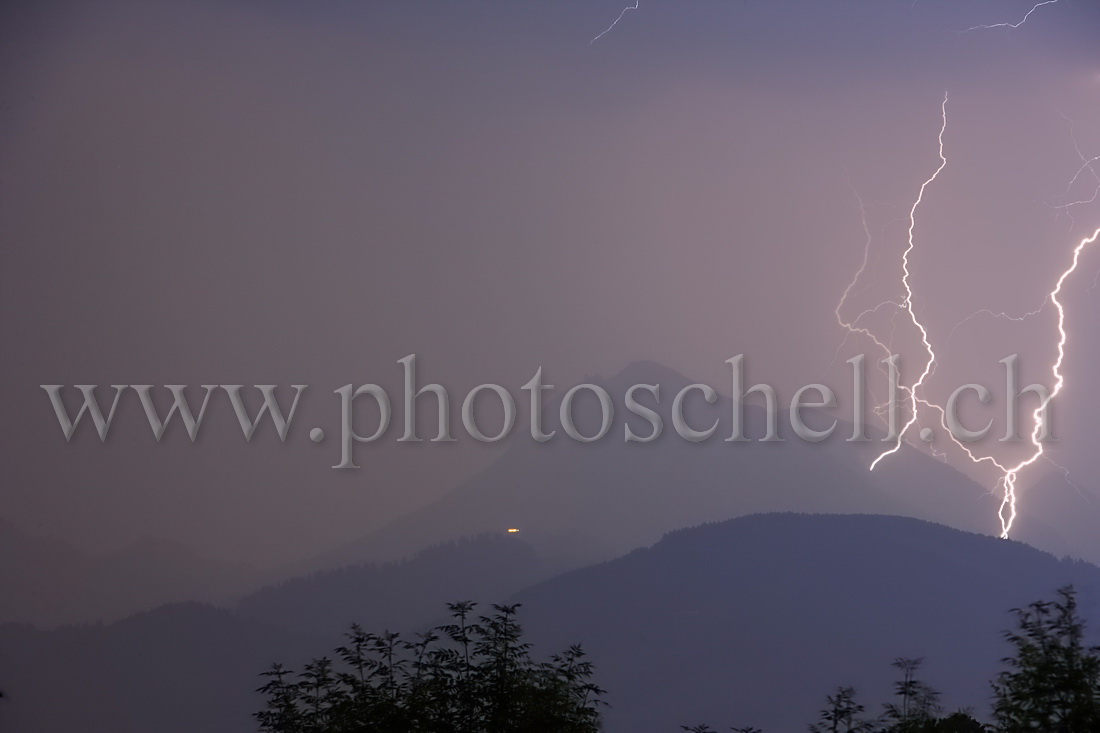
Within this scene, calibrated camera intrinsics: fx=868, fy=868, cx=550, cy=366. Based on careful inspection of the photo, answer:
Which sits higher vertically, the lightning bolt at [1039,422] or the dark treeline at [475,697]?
the lightning bolt at [1039,422]

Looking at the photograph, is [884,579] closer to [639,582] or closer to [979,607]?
[979,607]

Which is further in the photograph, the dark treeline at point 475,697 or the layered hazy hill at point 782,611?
the layered hazy hill at point 782,611

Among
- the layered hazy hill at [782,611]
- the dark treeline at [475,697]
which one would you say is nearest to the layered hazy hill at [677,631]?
the layered hazy hill at [782,611]

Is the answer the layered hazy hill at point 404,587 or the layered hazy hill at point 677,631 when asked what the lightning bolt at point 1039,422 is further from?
the layered hazy hill at point 404,587

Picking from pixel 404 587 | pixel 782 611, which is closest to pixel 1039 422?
pixel 782 611

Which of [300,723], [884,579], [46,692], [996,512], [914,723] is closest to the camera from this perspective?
[914,723]

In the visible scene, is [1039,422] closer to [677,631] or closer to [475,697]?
[677,631]

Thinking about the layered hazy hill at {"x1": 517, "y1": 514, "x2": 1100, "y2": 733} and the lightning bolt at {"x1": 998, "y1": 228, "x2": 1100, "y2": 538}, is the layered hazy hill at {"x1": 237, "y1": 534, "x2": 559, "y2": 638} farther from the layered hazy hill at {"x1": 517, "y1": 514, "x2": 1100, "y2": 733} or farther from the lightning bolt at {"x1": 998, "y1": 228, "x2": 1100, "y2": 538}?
the lightning bolt at {"x1": 998, "y1": 228, "x2": 1100, "y2": 538}

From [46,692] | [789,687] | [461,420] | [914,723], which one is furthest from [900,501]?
[46,692]

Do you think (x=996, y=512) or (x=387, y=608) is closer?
(x=996, y=512)
